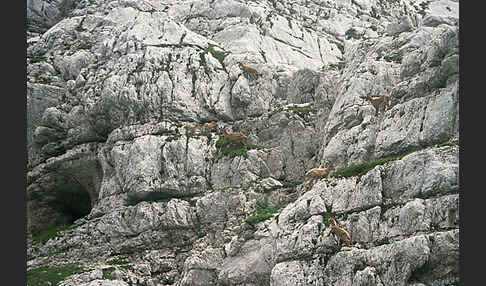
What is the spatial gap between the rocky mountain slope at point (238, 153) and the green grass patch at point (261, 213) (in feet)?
0.40

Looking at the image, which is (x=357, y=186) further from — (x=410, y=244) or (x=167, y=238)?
(x=167, y=238)

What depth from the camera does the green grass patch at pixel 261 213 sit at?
39094 mm

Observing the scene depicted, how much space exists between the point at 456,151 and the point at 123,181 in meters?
28.0

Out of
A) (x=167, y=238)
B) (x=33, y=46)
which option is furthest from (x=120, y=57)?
(x=167, y=238)

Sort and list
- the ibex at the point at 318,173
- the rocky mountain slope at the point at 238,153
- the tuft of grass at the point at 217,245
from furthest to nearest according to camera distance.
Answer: the ibex at the point at 318,173 → the tuft of grass at the point at 217,245 → the rocky mountain slope at the point at 238,153

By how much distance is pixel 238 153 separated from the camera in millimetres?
48031

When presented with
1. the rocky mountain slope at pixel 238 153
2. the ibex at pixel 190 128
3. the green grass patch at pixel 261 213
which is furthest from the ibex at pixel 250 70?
the green grass patch at pixel 261 213

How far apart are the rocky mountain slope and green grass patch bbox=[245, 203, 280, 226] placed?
121 mm

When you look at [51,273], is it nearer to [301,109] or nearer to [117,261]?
[117,261]

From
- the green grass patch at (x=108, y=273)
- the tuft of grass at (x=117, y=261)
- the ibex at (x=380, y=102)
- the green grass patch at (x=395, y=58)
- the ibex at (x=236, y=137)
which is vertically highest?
the green grass patch at (x=395, y=58)

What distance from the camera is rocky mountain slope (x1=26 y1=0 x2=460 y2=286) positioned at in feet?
108

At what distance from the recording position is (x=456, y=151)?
107ft

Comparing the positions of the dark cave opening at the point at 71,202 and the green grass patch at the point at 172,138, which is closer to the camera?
the green grass patch at the point at 172,138

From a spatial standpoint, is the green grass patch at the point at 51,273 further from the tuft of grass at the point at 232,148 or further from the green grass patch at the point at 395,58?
the green grass patch at the point at 395,58
